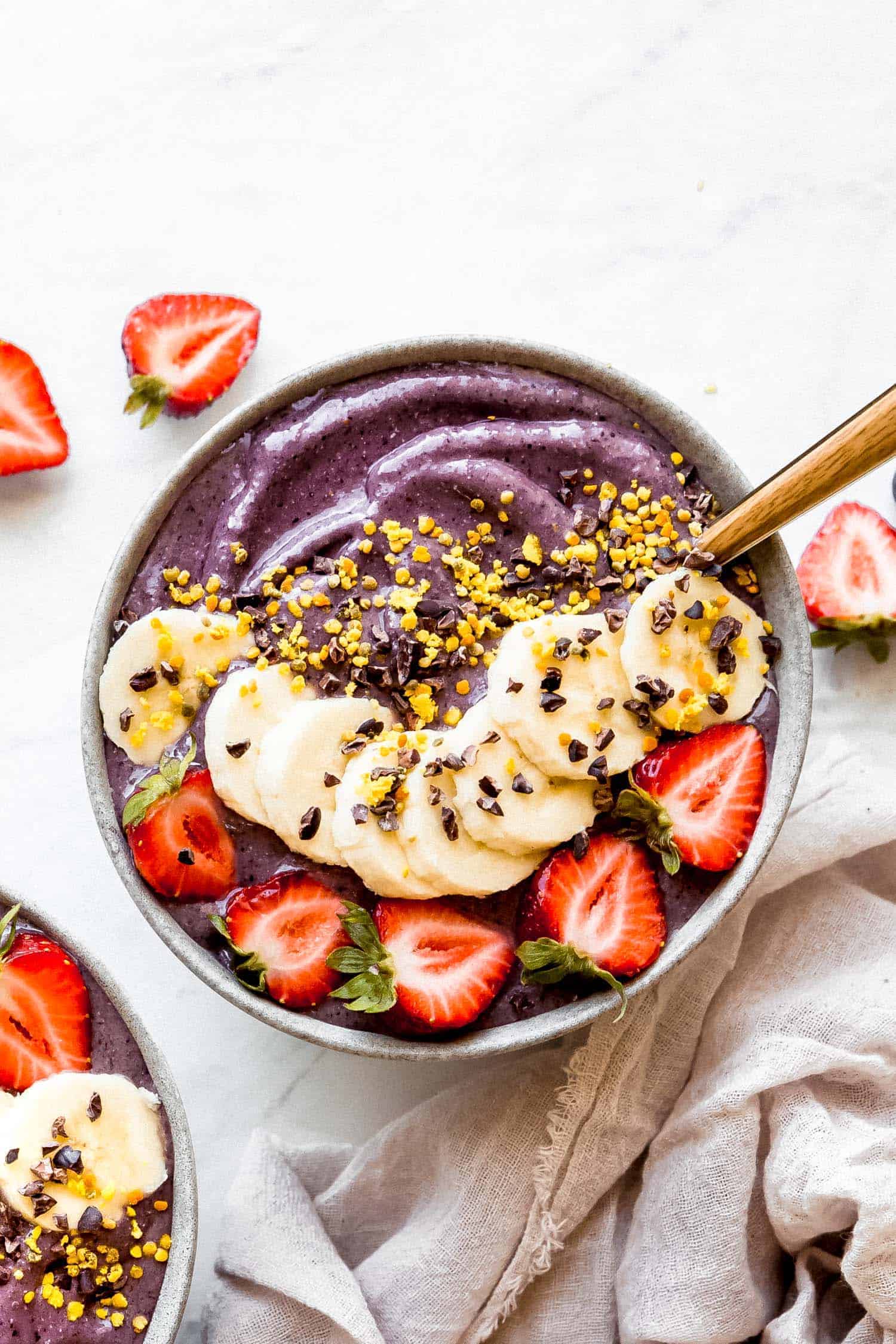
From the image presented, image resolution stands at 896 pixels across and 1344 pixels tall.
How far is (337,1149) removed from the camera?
10.8 feet

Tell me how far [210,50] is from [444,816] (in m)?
2.13

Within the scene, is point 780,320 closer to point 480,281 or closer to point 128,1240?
point 480,281

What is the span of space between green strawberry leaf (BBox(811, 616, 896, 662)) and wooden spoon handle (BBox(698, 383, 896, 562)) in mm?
567

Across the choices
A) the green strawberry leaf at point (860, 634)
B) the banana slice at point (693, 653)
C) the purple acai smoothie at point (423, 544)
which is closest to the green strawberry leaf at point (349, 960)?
the purple acai smoothie at point (423, 544)

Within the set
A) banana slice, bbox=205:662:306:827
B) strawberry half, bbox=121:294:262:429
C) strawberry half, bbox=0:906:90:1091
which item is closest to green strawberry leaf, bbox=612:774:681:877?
banana slice, bbox=205:662:306:827

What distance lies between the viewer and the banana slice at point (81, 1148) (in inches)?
107

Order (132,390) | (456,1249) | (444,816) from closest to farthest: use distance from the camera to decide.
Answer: (444,816) < (456,1249) < (132,390)

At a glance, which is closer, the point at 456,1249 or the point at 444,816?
the point at 444,816

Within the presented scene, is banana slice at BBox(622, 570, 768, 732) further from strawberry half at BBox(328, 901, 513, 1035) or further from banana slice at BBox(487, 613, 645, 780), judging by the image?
strawberry half at BBox(328, 901, 513, 1035)

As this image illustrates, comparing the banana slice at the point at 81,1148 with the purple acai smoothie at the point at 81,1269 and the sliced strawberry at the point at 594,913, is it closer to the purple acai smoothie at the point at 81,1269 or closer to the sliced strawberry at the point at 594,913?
the purple acai smoothie at the point at 81,1269

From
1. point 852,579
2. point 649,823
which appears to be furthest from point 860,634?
point 649,823

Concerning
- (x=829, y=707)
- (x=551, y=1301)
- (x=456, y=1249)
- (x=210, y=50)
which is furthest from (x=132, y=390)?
(x=551, y=1301)

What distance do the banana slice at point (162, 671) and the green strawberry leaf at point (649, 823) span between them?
35.5 inches

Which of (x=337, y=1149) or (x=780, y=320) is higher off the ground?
(x=780, y=320)
